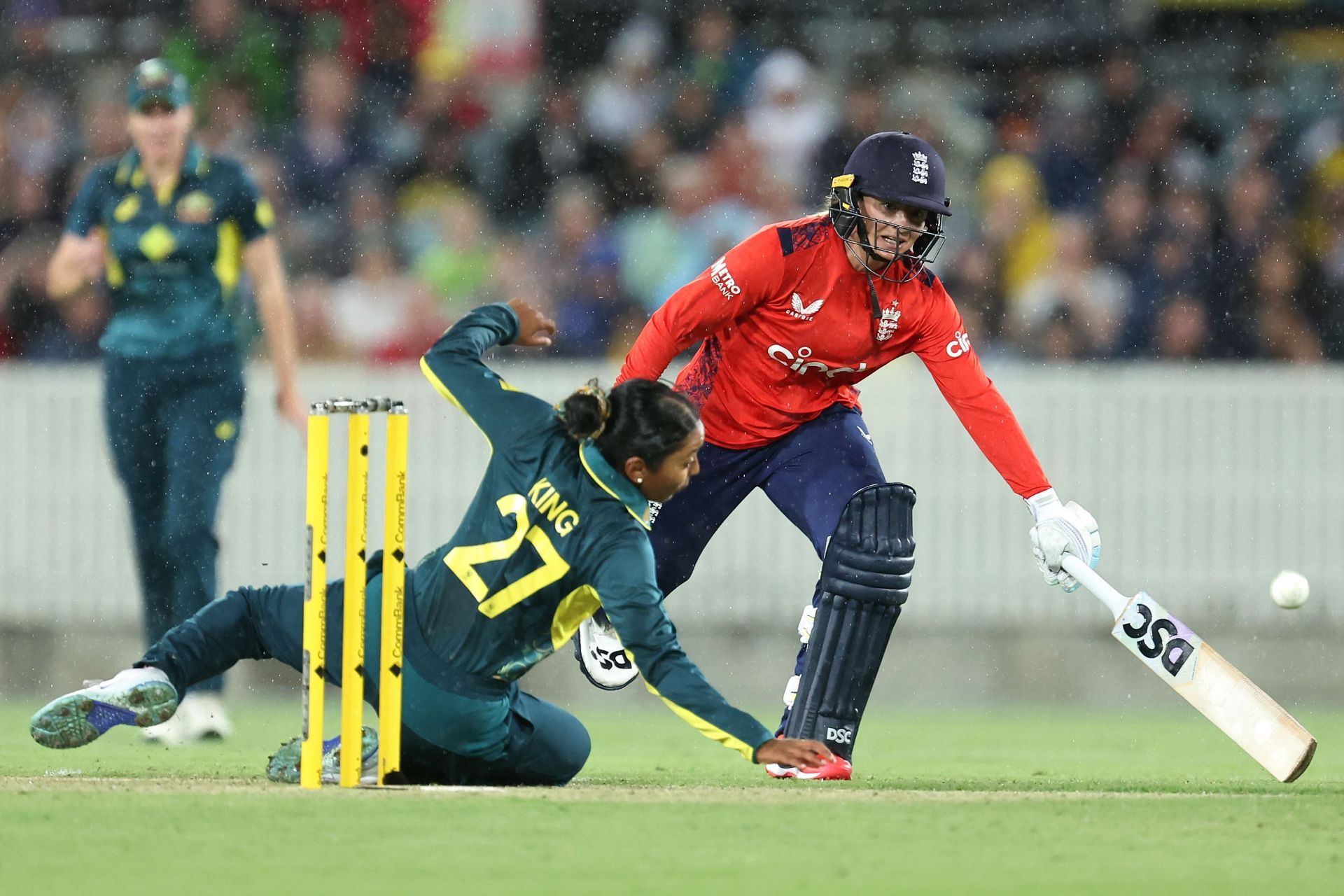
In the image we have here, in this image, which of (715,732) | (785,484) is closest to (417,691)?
(715,732)

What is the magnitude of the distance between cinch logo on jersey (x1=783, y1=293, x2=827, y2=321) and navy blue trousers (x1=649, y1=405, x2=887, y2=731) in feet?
1.32

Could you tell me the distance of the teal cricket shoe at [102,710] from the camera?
5.19 m

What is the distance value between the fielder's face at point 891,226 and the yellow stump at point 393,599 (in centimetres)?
167

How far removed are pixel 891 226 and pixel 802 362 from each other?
558mm

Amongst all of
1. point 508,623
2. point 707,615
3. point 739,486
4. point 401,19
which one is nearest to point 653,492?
point 508,623

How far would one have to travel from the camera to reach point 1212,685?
5.98 meters

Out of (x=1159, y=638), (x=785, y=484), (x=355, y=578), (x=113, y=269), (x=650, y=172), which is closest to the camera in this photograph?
(x=355, y=578)

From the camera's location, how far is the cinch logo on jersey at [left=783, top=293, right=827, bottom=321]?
20.9 feet

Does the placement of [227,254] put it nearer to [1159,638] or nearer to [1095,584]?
[1095,584]

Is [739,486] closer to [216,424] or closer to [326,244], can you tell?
[216,424]

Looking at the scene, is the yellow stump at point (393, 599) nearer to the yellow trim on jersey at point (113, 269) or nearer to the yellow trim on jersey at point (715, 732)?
the yellow trim on jersey at point (715, 732)

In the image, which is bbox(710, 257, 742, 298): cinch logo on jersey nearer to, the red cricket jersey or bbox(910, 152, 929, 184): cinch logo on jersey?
the red cricket jersey

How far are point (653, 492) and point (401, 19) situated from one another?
787 cm

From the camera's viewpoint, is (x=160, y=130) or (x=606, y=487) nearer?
(x=606, y=487)
